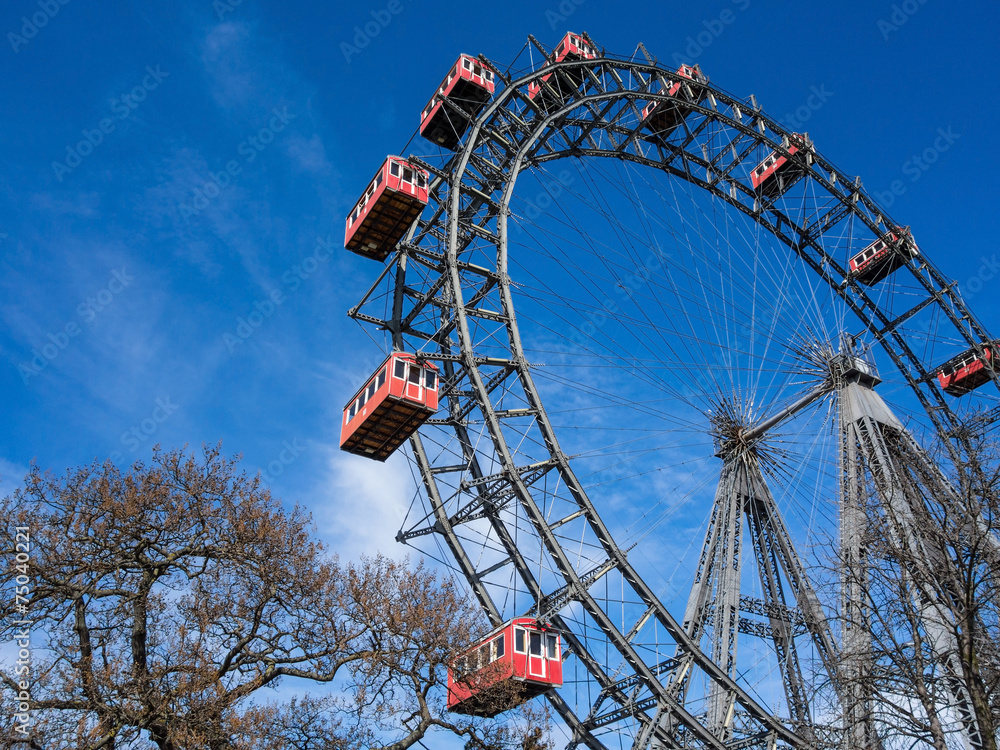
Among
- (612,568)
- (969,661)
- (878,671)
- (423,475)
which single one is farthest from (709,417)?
(969,661)

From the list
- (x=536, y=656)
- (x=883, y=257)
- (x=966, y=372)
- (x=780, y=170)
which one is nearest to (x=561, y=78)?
(x=780, y=170)

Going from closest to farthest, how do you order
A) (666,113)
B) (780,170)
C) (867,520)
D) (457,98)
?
(867,520) < (457,98) < (666,113) < (780,170)

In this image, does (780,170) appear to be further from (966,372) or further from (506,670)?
(506,670)

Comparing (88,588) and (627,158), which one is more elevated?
(627,158)

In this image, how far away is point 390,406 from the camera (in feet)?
72.7

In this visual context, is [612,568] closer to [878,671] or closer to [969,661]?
[878,671]

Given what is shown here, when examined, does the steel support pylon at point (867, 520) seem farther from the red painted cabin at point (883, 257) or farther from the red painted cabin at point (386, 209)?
the red painted cabin at point (386, 209)

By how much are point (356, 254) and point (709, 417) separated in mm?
12389

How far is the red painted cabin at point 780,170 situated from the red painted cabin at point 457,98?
1297cm

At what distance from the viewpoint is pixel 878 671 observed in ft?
55.4

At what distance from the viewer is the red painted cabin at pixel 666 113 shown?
3278 centimetres

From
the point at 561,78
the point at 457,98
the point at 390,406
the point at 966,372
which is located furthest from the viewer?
the point at 966,372

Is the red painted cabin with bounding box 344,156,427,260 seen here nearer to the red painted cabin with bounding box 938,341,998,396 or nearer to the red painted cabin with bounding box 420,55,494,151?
the red painted cabin with bounding box 420,55,494,151

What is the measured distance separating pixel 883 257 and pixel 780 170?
20.6 feet
